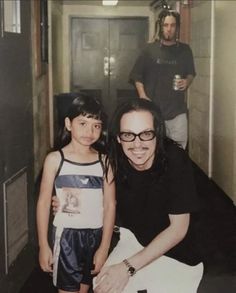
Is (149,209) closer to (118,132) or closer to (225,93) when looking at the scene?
(118,132)

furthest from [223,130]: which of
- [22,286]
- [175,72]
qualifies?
[22,286]

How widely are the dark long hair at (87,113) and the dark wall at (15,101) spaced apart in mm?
147

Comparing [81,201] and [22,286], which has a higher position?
[81,201]

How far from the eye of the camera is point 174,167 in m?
0.96

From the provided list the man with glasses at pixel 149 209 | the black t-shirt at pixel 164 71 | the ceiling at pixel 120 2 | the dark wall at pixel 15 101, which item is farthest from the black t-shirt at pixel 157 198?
the ceiling at pixel 120 2

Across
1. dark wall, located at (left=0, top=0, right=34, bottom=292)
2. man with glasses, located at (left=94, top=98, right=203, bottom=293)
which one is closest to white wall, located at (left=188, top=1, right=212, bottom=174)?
man with glasses, located at (left=94, top=98, right=203, bottom=293)

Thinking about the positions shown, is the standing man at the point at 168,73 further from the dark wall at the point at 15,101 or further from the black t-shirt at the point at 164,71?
the dark wall at the point at 15,101

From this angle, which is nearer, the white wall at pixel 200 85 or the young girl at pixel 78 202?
the young girl at pixel 78 202

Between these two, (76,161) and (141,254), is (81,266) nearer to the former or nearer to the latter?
(141,254)

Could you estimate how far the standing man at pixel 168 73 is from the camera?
3.27ft

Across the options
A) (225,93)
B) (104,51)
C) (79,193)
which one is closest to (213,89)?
(225,93)

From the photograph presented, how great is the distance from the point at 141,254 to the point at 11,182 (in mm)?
365

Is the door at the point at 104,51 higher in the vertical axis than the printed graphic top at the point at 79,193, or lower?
higher

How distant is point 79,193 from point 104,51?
Answer: 32 cm
